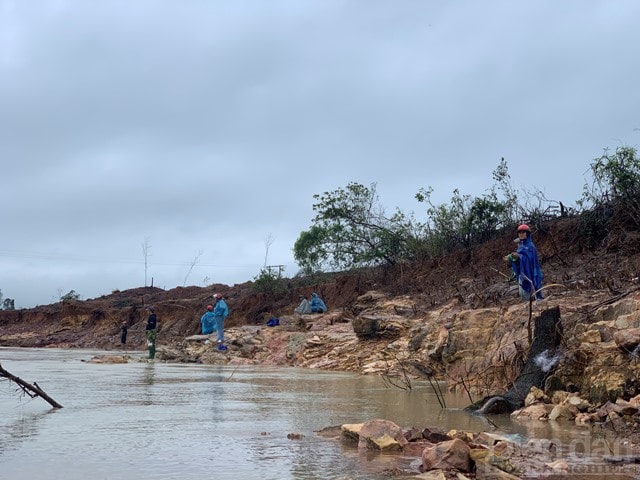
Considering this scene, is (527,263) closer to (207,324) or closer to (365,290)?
(207,324)

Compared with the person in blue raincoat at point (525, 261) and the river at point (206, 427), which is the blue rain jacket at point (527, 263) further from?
the river at point (206, 427)

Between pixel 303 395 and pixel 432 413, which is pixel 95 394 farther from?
pixel 432 413

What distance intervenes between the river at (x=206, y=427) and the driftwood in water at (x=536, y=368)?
44 cm

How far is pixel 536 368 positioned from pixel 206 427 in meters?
3.88

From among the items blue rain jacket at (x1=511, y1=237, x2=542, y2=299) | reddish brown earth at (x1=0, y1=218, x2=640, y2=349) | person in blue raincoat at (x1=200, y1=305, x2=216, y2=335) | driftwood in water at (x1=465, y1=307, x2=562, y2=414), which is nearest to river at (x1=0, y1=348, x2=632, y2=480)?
driftwood in water at (x1=465, y1=307, x2=562, y2=414)

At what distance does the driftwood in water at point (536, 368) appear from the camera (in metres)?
7.36

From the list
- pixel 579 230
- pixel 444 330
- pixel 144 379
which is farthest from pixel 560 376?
pixel 579 230

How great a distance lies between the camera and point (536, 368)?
777cm

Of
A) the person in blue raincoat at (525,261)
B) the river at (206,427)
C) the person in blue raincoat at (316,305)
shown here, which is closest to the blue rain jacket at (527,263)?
the person in blue raincoat at (525,261)

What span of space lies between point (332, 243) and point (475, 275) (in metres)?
11.2

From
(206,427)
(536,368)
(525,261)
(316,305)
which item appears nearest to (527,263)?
(525,261)

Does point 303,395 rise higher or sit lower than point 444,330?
lower

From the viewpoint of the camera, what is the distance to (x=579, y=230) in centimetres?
1961

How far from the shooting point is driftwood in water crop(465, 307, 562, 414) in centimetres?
736
